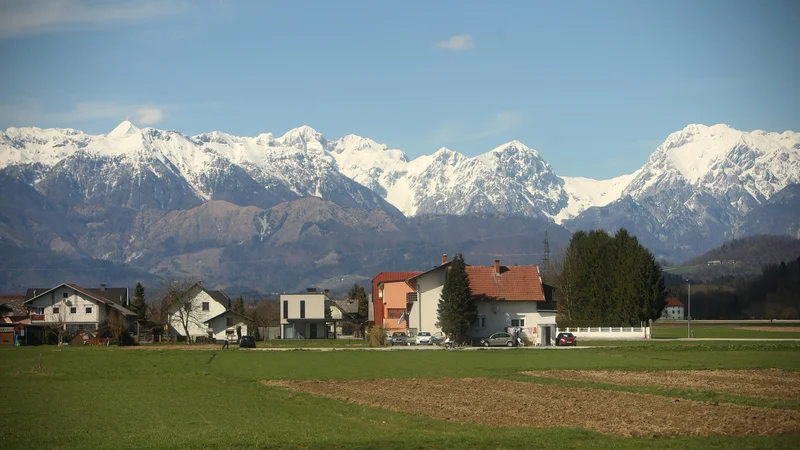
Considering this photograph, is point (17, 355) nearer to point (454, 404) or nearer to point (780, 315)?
point (454, 404)

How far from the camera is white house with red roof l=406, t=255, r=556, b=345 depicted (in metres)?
89.4

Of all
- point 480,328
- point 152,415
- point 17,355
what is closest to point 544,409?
point 152,415

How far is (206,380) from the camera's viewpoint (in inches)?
1779

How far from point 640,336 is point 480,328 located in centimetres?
1592

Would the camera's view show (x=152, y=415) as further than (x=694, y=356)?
No

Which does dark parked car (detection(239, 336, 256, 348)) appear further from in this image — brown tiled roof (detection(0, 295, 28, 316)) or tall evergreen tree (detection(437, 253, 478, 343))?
brown tiled roof (detection(0, 295, 28, 316))

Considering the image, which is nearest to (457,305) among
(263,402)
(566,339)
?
(566,339)

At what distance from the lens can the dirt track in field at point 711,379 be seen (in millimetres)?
37425

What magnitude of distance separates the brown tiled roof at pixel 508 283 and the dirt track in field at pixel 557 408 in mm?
47191

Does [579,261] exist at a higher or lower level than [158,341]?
higher

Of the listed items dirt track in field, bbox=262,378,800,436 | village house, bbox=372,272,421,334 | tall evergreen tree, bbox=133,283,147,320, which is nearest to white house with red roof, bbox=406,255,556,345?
village house, bbox=372,272,421,334

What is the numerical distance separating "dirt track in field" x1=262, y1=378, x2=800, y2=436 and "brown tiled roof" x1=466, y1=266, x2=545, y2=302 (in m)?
47.2

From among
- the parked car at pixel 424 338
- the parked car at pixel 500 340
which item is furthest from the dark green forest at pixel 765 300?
the parked car at pixel 424 338

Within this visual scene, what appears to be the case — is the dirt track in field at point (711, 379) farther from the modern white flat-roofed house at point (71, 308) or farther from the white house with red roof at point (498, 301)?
the modern white flat-roofed house at point (71, 308)
